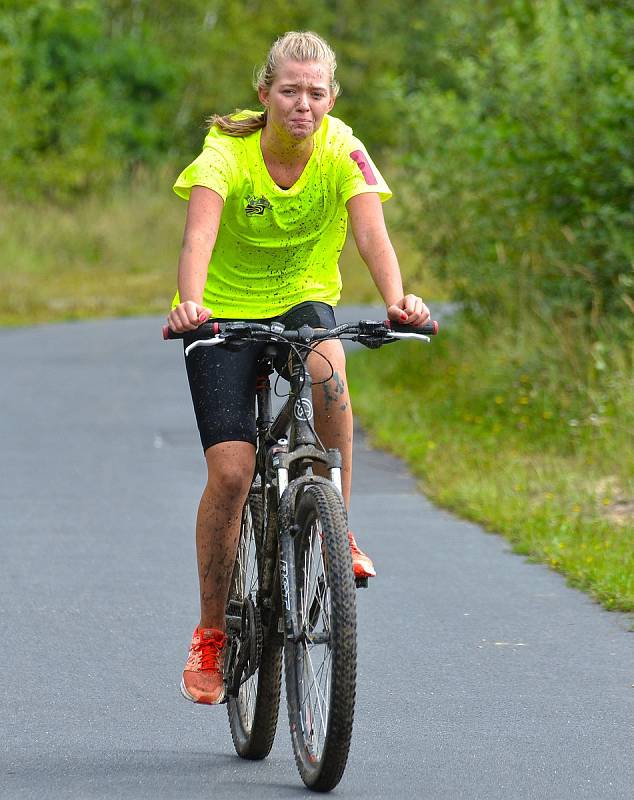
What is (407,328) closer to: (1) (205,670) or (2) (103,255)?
(1) (205,670)

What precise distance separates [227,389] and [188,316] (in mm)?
489

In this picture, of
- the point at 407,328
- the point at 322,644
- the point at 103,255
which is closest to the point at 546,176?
the point at 407,328

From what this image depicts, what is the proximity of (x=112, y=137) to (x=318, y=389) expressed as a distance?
36822 mm

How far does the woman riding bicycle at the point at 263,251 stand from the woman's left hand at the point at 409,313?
11 cm

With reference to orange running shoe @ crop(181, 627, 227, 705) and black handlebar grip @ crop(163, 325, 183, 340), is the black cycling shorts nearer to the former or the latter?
black handlebar grip @ crop(163, 325, 183, 340)

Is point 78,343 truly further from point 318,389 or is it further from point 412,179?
point 318,389

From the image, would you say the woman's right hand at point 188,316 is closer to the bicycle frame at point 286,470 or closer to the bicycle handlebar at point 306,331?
the bicycle handlebar at point 306,331

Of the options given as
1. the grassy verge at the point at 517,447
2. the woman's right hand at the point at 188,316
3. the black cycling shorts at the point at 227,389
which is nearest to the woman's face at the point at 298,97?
the black cycling shorts at the point at 227,389

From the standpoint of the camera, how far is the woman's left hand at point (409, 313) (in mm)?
4910

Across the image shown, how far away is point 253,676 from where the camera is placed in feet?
17.5

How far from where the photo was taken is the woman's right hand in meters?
4.78

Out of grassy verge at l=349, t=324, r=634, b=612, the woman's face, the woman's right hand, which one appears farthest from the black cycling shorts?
grassy verge at l=349, t=324, r=634, b=612

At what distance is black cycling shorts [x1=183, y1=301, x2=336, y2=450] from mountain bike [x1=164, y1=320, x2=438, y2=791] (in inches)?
1.8

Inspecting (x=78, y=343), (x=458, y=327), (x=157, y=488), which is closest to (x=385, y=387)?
(x=458, y=327)
